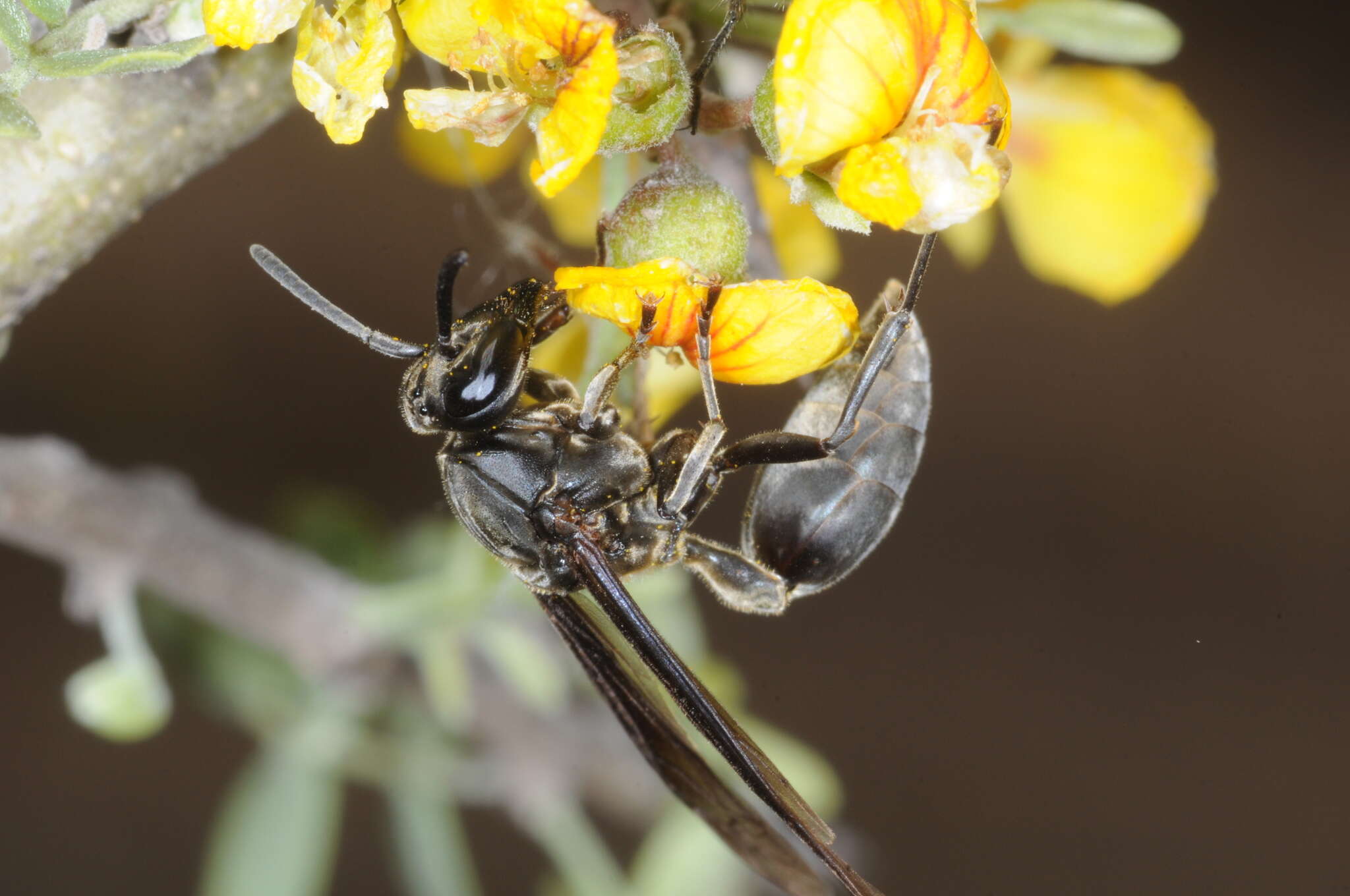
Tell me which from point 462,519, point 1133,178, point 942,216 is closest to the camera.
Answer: point 942,216

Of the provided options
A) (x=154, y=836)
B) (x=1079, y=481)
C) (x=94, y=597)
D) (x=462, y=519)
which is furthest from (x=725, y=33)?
(x=154, y=836)

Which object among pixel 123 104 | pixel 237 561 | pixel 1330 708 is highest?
pixel 123 104

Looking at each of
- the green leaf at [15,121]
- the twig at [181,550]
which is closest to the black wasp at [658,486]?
the green leaf at [15,121]

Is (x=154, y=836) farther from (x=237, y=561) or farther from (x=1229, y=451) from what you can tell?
(x=1229, y=451)

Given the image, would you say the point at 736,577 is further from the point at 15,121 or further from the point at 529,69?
the point at 15,121

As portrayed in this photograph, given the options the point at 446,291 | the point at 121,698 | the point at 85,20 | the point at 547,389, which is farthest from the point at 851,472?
the point at 121,698

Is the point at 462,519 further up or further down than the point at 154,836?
further up
